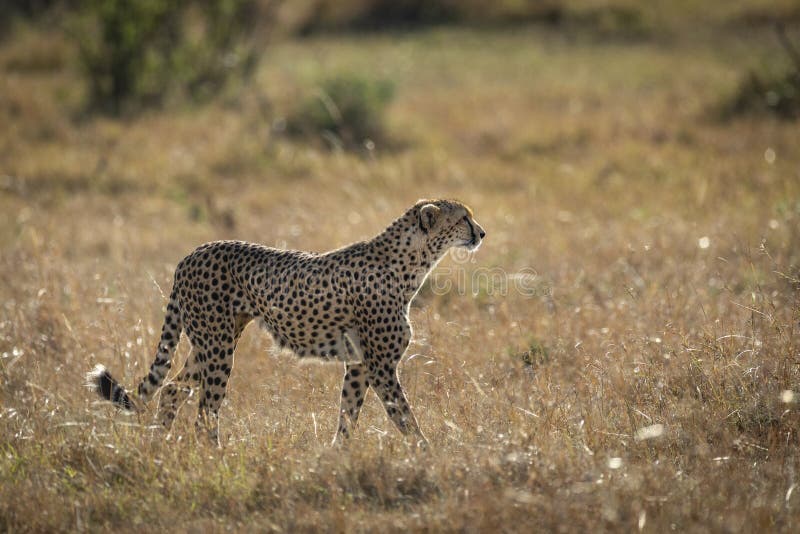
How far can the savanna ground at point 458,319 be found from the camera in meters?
3.55

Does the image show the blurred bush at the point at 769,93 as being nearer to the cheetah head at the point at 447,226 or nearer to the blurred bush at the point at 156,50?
the blurred bush at the point at 156,50

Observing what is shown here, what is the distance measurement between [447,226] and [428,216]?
113mm

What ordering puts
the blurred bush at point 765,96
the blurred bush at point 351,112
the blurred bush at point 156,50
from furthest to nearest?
the blurred bush at point 156,50 → the blurred bush at point 351,112 → the blurred bush at point 765,96

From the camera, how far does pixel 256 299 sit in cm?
434

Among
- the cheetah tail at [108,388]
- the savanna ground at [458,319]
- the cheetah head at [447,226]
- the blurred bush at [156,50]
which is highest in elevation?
the blurred bush at [156,50]

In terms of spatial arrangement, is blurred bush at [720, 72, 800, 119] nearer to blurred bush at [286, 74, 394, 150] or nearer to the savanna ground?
the savanna ground

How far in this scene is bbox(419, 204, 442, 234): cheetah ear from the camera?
436 cm

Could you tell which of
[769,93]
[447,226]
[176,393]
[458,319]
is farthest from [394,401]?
[769,93]

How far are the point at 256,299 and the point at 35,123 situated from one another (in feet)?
29.1

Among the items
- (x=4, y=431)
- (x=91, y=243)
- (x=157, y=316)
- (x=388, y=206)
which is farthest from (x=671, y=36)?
(x=4, y=431)

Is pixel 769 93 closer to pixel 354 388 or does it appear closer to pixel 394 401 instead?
pixel 354 388

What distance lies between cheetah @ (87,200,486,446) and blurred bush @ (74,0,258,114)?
8533mm

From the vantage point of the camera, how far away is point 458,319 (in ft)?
18.7

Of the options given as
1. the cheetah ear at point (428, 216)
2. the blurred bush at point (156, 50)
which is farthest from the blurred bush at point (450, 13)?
the cheetah ear at point (428, 216)
